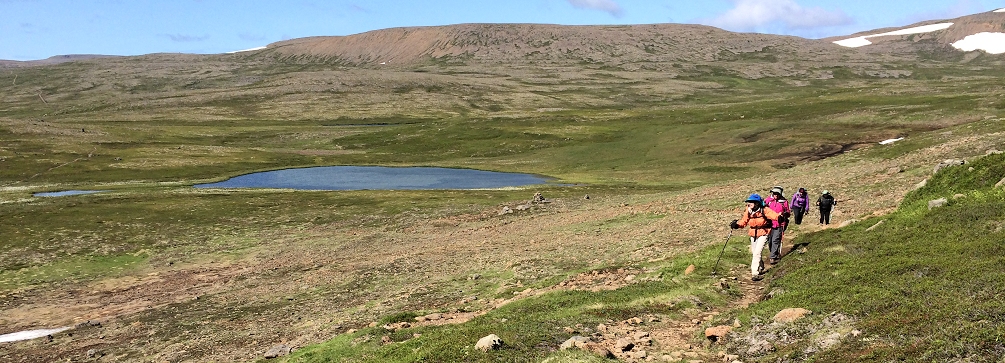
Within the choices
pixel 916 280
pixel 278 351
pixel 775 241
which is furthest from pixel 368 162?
pixel 916 280

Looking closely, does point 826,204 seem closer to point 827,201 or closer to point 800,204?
point 827,201

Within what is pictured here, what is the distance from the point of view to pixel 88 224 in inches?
2562

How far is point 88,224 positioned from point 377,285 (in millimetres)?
44582

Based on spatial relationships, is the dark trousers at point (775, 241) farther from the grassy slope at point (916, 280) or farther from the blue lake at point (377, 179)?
the blue lake at point (377, 179)

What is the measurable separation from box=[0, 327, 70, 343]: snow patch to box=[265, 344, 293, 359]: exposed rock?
17056 mm

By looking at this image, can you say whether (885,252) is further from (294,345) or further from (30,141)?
(30,141)

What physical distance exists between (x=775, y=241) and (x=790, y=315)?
799cm

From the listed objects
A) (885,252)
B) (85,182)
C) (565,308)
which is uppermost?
(885,252)

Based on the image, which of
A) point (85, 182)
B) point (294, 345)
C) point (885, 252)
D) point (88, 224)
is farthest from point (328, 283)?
point (85, 182)

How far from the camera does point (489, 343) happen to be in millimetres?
17500

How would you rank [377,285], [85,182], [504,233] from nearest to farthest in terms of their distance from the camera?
[377,285], [504,233], [85,182]

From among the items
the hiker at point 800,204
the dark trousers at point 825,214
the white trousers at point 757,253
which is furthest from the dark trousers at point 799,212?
the white trousers at point 757,253

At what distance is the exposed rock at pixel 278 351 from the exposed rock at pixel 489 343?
8.95 m

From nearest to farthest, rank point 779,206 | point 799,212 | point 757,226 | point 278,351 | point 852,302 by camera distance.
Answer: point 852,302, point 278,351, point 757,226, point 779,206, point 799,212
